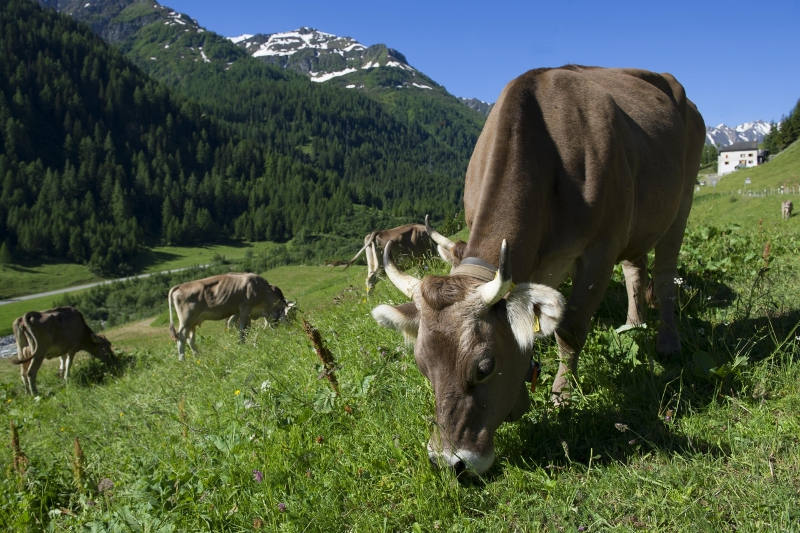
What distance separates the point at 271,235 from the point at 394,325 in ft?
465

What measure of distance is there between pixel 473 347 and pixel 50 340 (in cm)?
1952

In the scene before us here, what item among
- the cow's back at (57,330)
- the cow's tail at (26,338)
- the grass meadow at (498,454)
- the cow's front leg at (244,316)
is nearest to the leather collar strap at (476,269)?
the grass meadow at (498,454)

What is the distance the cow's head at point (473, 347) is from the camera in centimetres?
323

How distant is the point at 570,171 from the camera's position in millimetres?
4473

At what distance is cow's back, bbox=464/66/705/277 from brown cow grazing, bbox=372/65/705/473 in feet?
0.04

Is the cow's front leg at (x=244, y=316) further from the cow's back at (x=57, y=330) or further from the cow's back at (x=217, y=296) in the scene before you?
the cow's back at (x=57, y=330)

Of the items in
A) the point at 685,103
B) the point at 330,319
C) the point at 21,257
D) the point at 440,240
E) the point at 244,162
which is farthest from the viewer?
the point at 244,162

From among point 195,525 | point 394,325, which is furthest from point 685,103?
point 195,525

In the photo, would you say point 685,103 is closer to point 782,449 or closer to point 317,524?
point 782,449

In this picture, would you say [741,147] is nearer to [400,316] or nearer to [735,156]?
[735,156]

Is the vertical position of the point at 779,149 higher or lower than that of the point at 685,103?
higher

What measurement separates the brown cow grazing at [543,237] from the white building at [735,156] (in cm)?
17124

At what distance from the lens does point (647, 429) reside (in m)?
3.54

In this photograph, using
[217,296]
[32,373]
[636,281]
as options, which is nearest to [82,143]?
[32,373]
